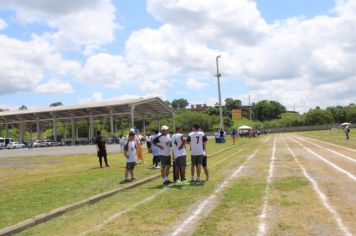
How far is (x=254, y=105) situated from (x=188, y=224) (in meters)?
193

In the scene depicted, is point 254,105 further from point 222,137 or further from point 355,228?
point 355,228

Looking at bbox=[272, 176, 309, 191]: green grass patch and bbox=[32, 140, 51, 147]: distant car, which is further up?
bbox=[32, 140, 51, 147]: distant car

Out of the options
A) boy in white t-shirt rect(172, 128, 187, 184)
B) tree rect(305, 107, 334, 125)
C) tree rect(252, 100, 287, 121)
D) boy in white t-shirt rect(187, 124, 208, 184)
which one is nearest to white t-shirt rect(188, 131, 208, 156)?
boy in white t-shirt rect(187, 124, 208, 184)

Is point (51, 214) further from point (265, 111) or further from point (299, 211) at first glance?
point (265, 111)

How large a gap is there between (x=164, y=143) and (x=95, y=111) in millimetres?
70085

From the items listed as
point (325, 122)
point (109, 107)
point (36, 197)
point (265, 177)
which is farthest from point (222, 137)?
point (325, 122)

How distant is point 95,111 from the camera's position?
84.4 metres

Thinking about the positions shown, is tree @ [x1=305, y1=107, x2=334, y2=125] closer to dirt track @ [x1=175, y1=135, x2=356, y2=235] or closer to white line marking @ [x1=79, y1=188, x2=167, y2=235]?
dirt track @ [x1=175, y1=135, x2=356, y2=235]

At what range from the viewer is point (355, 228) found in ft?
25.7

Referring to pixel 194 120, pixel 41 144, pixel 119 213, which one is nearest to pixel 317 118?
pixel 194 120

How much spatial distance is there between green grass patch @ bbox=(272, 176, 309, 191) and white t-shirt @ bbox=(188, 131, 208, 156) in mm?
2352

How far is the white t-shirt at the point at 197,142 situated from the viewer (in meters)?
15.2

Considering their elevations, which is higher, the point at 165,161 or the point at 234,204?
the point at 165,161

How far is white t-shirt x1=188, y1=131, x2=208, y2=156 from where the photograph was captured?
15.2 metres
